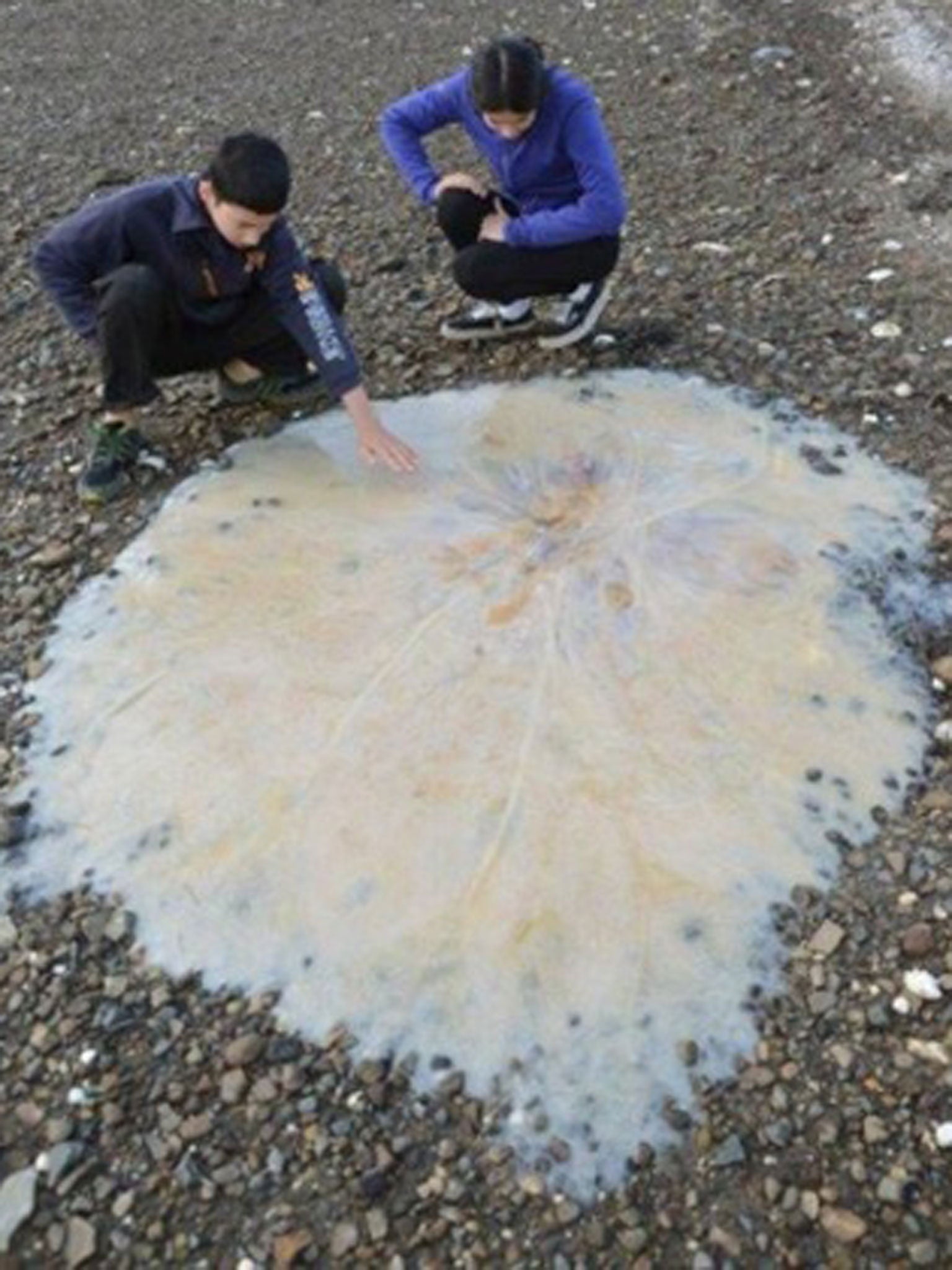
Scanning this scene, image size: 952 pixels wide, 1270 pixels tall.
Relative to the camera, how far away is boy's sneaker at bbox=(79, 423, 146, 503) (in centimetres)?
335

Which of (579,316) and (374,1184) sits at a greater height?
(579,316)

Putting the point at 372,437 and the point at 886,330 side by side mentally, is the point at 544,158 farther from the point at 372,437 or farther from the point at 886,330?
the point at 886,330

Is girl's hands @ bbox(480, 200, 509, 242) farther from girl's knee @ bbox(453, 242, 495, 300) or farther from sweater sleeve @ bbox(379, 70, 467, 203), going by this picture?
sweater sleeve @ bbox(379, 70, 467, 203)

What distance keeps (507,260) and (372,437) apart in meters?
0.83

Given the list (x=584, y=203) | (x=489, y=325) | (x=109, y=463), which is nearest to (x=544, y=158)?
(x=584, y=203)

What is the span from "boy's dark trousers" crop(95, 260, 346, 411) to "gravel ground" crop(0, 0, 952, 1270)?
226 millimetres

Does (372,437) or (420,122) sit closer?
(372,437)

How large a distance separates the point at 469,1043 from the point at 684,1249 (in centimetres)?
46

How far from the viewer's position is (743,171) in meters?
4.87

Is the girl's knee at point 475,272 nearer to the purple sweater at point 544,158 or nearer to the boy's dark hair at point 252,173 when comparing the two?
the purple sweater at point 544,158

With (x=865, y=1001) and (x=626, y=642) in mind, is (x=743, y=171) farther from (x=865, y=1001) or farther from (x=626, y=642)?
(x=865, y=1001)

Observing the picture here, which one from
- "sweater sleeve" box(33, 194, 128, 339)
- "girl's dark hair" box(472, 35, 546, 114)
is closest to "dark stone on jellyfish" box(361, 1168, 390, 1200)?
"sweater sleeve" box(33, 194, 128, 339)

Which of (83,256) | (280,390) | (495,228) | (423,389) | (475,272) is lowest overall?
(423,389)

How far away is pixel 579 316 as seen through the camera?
3.79 meters
